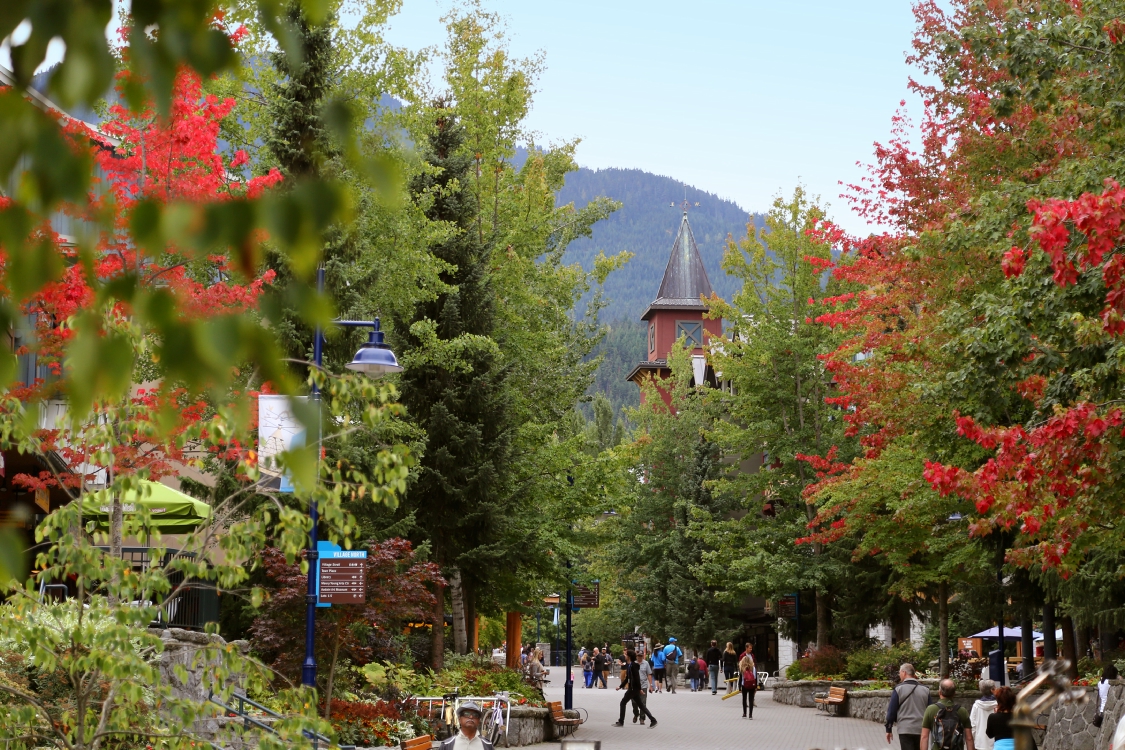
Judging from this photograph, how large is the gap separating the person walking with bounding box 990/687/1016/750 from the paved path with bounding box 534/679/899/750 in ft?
18.8

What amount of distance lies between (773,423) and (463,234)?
1551 centimetres

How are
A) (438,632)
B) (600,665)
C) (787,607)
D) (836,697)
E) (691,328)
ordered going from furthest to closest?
(691,328)
(600,665)
(787,607)
(836,697)
(438,632)

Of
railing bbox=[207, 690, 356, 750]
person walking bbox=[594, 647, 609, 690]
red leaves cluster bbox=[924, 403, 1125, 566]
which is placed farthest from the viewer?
person walking bbox=[594, 647, 609, 690]

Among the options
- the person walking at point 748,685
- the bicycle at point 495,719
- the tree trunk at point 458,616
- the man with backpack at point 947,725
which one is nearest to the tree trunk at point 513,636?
the person walking at point 748,685

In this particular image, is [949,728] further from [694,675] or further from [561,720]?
[694,675]

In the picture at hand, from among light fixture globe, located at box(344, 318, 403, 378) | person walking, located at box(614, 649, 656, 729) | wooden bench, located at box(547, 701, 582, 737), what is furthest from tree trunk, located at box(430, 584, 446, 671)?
light fixture globe, located at box(344, 318, 403, 378)

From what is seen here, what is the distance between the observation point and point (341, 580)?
49.1 ft

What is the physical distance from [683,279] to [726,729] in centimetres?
7709

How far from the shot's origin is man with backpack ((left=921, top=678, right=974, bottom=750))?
15.2 metres

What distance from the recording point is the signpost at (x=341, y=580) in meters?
14.9

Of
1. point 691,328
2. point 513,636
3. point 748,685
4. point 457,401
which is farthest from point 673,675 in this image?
point 691,328

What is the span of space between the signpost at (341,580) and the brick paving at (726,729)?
903cm

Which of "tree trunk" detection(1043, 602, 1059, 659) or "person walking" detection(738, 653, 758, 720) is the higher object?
"tree trunk" detection(1043, 602, 1059, 659)

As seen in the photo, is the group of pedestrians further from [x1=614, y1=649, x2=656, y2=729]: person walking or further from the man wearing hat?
the man wearing hat
